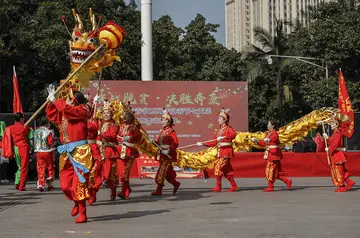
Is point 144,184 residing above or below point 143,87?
below

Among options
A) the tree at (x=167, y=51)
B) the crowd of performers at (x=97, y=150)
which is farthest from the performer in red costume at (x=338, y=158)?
the tree at (x=167, y=51)

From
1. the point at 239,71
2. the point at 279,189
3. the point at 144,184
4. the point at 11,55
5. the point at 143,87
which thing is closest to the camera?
the point at 279,189

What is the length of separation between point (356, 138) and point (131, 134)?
1035cm

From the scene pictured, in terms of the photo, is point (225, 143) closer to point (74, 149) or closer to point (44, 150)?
point (44, 150)

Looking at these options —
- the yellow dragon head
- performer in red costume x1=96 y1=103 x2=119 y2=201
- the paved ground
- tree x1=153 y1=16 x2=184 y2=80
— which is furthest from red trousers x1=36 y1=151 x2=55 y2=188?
tree x1=153 y1=16 x2=184 y2=80

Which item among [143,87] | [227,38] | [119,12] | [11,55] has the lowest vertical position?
[143,87]

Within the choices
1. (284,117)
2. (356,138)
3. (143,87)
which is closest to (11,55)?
(143,87)

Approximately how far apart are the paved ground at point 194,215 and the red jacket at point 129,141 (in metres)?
0.86

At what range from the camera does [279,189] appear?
15031 mm

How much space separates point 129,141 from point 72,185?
3576 mm

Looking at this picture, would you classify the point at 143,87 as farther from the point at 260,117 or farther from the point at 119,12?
the point at 260,117

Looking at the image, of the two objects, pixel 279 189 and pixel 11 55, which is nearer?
pixel 279 189

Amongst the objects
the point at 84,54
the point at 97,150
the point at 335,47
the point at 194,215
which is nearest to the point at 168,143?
the point at 84,54

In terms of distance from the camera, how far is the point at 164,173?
43.7 feet
